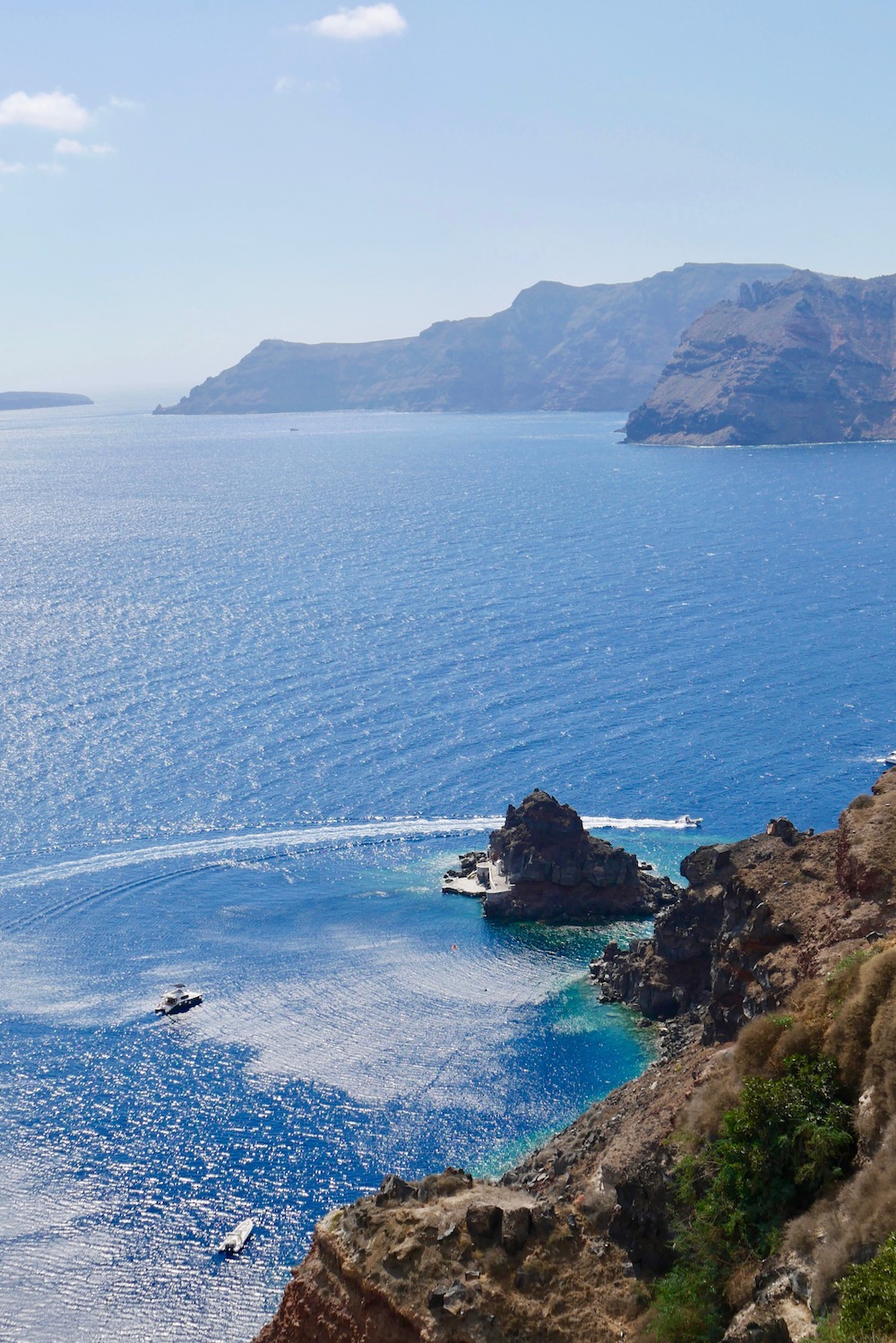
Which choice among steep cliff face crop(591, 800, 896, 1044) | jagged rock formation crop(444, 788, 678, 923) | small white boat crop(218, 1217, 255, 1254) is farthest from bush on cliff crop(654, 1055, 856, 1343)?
jagged rock formation crop(444, 788, 678, 923)

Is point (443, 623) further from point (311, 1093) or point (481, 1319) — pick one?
point (481, 1319)

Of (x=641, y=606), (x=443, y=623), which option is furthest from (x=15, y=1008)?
(x=641, y=606)

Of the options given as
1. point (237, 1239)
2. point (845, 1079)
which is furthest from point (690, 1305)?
point (237, 1239)

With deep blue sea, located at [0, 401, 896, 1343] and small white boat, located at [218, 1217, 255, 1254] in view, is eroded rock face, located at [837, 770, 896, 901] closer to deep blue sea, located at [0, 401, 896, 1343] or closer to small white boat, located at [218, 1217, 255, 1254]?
deep blue sea, located at [0, 401, 896, 1343]

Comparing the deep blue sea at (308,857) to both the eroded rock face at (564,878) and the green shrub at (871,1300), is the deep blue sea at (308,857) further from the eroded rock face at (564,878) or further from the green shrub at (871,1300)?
the green shrub at (871,1300)

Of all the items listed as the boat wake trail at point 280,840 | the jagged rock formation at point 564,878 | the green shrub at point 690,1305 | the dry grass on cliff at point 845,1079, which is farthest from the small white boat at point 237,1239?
the boat wake trail at point 280,840
